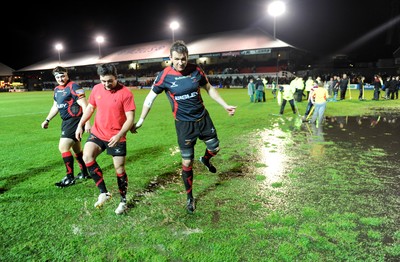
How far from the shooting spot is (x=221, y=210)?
12.9ft

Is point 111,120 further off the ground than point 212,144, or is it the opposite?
point 111,120

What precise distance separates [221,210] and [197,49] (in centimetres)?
4140

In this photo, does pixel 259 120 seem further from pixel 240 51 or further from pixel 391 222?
pixel 240 51

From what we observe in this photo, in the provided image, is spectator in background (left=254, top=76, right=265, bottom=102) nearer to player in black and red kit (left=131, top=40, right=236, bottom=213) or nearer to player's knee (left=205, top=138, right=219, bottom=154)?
player's knee (left=205, top=138, right=219, bottom=154)

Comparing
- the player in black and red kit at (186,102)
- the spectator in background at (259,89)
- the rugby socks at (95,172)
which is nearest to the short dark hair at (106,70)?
the player in black and red kit at (186,102)

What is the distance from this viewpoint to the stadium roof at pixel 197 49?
3822 cm

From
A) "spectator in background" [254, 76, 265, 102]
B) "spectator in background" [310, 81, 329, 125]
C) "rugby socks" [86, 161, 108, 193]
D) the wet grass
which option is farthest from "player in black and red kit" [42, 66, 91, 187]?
"spectator in background" [254, 76, 265, 102]

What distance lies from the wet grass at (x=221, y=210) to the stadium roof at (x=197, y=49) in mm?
32188

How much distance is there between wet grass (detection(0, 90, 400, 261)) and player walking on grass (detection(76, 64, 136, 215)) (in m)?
0.59

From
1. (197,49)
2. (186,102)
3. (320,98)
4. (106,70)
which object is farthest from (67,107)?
(197,49)

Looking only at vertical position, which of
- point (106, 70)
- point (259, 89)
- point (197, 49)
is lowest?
point (259, 89)

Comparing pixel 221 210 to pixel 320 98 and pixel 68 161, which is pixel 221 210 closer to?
pixel 68 161

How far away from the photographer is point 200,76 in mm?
3834

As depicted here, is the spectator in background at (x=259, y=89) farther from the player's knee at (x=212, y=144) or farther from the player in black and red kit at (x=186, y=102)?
the player in black and red kit at (x=186, y=102)
